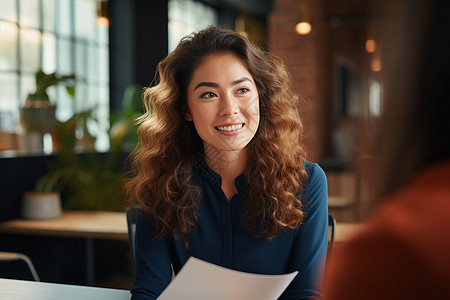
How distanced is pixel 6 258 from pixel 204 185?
1243 mm

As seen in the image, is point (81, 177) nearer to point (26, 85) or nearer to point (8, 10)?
point (26, 85)

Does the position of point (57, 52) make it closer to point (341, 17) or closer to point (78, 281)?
point (78, 281)

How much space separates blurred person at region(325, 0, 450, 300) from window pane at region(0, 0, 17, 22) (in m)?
4.26

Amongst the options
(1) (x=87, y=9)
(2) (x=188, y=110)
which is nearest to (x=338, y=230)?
(2) (x=188, y=110)

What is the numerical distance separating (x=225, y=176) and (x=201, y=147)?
0.49 ft

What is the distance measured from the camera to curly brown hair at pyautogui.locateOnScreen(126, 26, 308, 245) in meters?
1.46

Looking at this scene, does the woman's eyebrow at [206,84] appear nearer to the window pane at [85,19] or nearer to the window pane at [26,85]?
the window pane at [26,85]

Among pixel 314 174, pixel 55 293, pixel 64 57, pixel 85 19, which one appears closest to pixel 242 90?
pixel 314 174

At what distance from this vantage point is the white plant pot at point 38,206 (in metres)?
3.06

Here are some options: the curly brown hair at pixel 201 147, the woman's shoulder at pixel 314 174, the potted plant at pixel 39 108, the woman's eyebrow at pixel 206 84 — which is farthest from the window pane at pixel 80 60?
the woman's shoulder at pixel 314 174

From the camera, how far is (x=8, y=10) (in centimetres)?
425

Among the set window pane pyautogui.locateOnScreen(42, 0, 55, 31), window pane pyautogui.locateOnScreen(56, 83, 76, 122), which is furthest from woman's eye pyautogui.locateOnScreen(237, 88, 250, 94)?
window pane pyautogui.locateOnScreen(42, 0, 55, 31)

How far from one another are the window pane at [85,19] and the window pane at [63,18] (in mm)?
130

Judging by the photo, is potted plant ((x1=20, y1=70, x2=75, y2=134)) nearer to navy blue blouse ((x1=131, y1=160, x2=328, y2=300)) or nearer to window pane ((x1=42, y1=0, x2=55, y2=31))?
window pane ((x1=42, y1=0, x2=55, y2=31))
